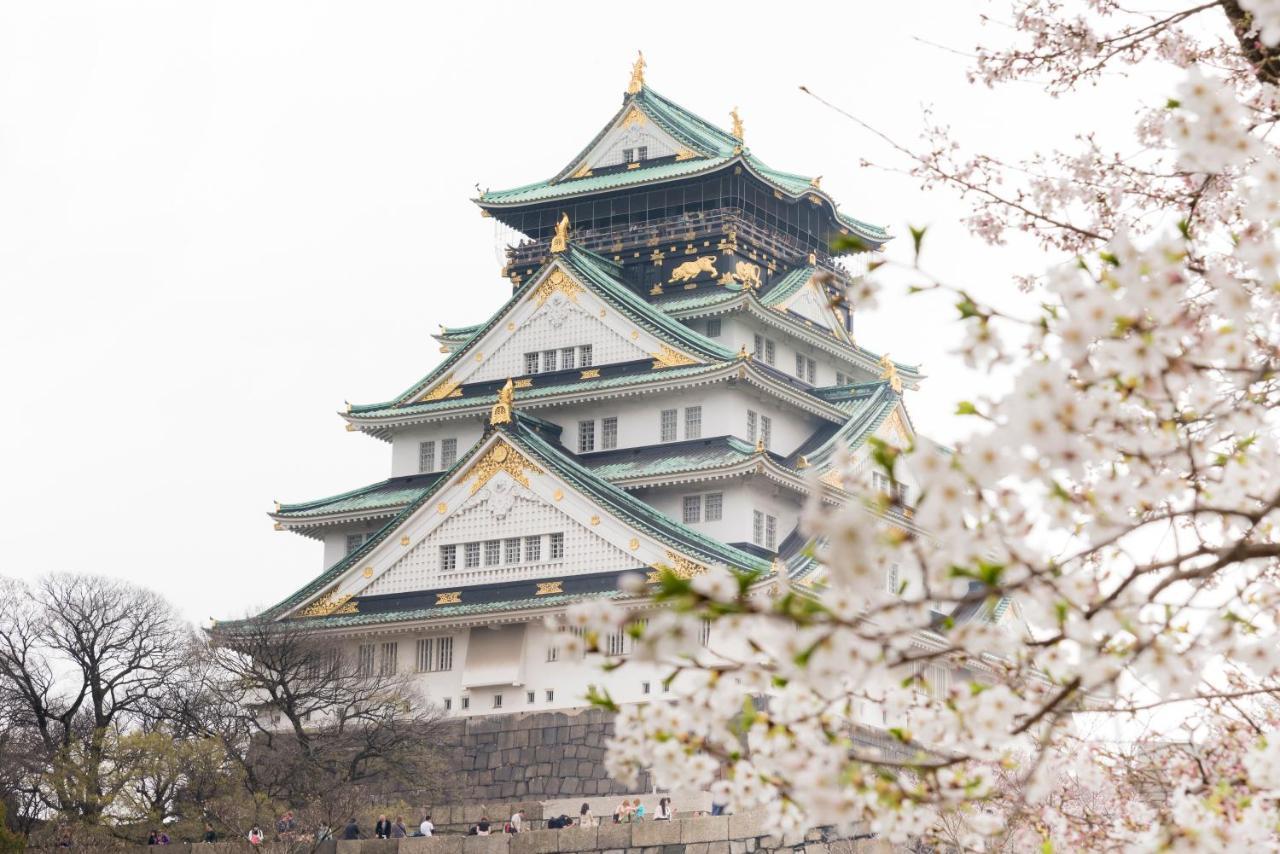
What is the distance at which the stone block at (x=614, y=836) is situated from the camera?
3747 cm

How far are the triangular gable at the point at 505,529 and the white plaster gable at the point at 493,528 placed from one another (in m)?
0.03

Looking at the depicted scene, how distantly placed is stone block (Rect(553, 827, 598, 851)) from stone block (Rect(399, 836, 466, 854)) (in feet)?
6.90

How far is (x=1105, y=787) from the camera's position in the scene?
14539 mm

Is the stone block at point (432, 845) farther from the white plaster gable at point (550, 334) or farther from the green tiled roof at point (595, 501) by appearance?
the white plaster gable at point (550, 334)

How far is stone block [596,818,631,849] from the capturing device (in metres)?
37.5

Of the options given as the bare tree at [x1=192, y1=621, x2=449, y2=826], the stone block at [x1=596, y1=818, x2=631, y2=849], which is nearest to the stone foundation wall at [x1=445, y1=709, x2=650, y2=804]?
the bare tree at [x1=192, y1=621, x2=449, y2=826]

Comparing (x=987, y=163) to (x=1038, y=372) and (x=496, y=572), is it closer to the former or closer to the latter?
(x=1038, y=372)

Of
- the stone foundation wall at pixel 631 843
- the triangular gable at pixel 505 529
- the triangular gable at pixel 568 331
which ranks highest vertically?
the triangular gable at pixel 568 331

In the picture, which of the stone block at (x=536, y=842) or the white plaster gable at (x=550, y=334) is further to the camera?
the white plaster gable at (x=550, y=334)

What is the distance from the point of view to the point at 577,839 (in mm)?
38219

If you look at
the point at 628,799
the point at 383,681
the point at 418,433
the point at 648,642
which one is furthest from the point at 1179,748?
the point at 418,433

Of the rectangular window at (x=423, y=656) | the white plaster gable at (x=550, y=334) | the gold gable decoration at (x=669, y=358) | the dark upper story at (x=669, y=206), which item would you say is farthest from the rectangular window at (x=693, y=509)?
the dark upper story at (x=669, y=206)

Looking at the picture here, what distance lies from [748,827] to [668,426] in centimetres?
1750

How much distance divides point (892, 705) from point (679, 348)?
139ft
